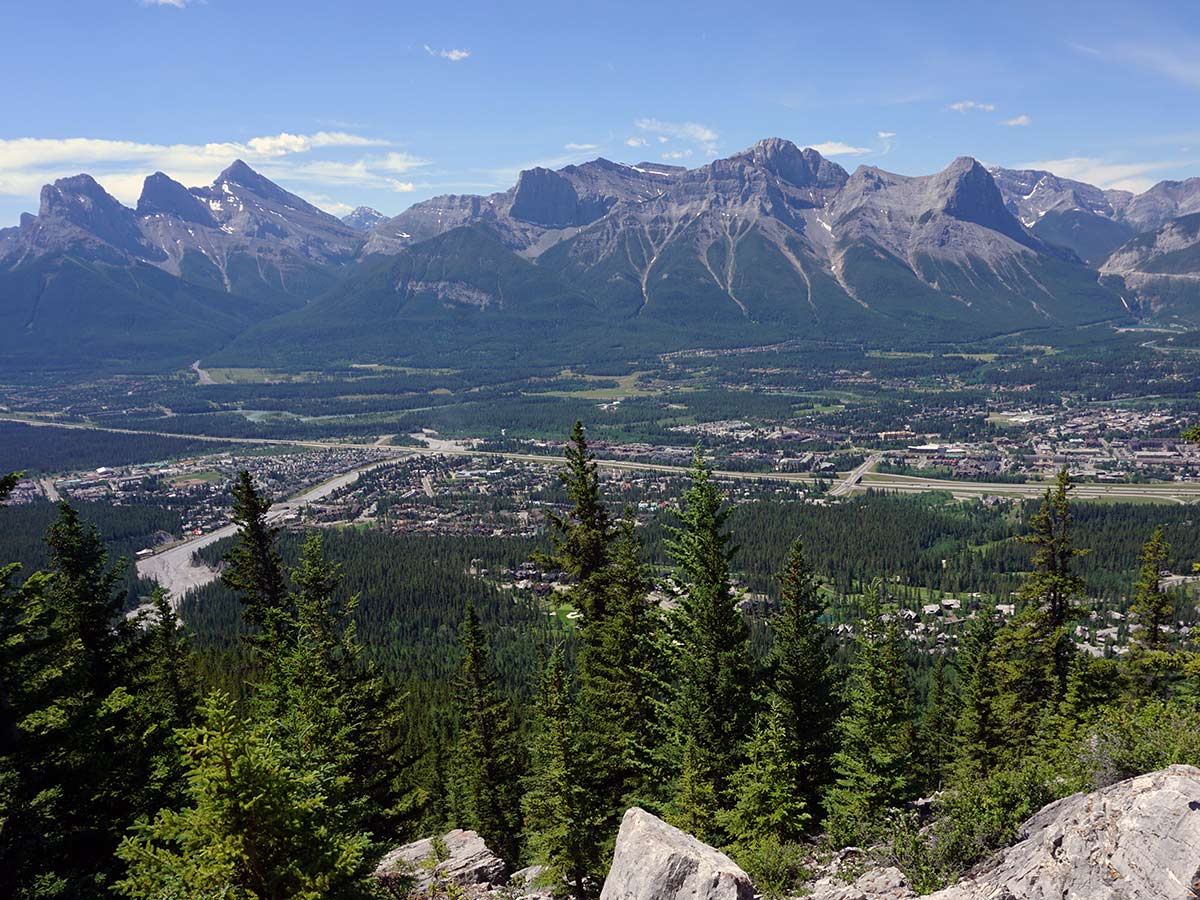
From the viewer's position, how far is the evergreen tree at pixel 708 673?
70.3 ft

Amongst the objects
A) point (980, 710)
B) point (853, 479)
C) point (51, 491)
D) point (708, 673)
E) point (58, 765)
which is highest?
point (58, 765)

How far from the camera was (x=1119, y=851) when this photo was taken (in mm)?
11664

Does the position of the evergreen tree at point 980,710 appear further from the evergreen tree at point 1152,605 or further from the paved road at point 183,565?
the paved road at point 183,565

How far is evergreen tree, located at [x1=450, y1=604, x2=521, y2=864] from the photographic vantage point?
36.0 meters

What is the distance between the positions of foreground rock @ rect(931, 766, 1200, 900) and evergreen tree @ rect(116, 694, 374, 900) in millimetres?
11605

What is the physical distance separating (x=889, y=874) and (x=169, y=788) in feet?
63.4

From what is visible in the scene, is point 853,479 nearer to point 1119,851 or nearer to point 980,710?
point 980,710

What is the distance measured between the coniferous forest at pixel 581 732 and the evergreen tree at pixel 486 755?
0.16m

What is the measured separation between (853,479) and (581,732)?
530 feet

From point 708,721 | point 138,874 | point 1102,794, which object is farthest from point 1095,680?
point 138,874

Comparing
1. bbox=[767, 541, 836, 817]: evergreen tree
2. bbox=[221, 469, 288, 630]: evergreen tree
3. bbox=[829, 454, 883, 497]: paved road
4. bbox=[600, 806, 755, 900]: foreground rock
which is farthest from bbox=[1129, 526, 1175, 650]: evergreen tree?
bbox=[829, 454, 883, 497]: paved road

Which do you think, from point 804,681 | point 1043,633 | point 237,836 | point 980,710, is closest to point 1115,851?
point 804,681

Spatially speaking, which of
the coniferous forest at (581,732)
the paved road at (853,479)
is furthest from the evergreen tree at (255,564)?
the paved road at (853,479)

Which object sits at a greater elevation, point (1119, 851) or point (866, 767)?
point (1119, 851)
